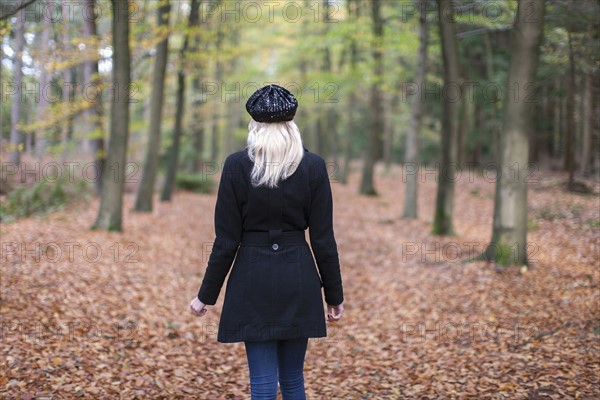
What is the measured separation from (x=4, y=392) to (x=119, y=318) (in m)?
→ 2.36

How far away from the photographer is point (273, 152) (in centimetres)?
294

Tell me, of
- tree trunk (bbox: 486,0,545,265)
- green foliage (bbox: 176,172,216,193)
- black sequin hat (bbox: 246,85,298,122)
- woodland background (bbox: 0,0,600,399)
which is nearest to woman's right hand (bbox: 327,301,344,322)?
black sequin hat (bbox: 246,85,298,122)

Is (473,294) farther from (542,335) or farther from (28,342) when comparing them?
(28,342)

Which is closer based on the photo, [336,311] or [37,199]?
[336,311]

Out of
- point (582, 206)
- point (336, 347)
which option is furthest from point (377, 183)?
point (336, 347)

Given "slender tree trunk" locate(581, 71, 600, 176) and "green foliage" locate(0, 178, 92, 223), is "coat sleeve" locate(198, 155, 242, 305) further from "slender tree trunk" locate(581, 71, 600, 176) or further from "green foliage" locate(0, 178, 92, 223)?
"slender tree trunk" locate(581, 71, 600, 176)

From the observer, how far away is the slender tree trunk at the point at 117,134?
10555 mm

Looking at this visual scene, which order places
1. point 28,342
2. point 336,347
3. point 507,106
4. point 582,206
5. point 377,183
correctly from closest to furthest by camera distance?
1. point 28,342
2. point 336,347
3. point 507,106
4. point 582,206
5. point 377,183

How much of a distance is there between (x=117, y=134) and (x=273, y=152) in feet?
29.3

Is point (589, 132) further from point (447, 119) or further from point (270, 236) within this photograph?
point (270, 236)

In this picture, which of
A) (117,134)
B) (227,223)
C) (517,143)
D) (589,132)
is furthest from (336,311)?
(589,132)

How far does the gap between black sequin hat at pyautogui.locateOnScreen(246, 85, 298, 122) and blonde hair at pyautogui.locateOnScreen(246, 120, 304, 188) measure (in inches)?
1.6

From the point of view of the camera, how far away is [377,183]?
27422 millimetres

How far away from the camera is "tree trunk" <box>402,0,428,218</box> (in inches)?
568
